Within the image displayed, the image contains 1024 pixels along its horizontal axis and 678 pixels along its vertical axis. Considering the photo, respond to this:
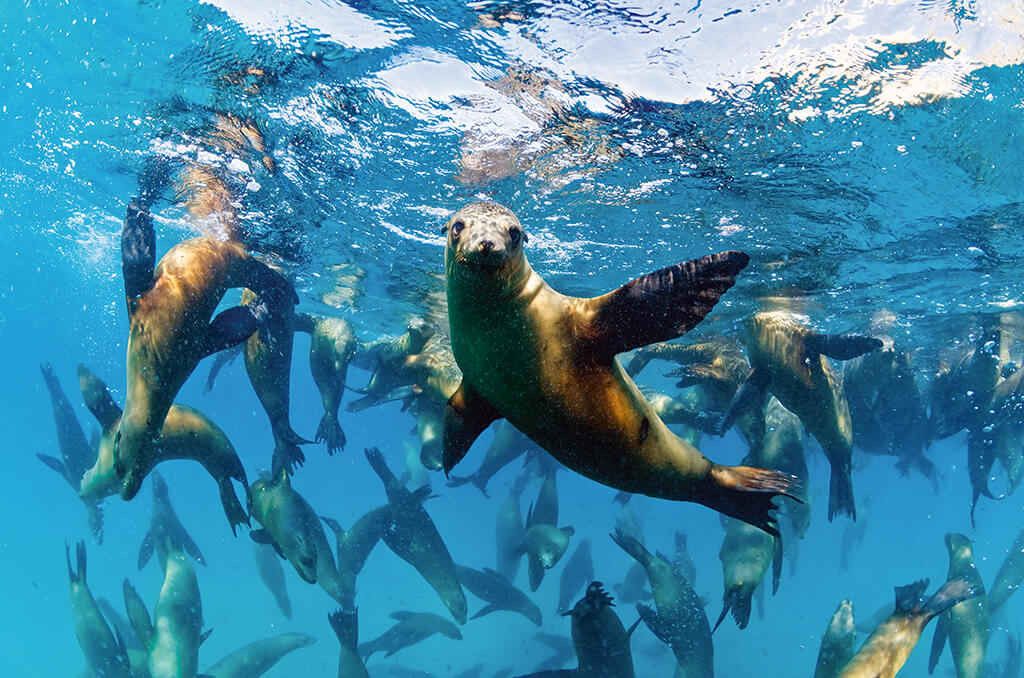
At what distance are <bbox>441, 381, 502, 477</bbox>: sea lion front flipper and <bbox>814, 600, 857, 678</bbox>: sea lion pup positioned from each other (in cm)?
541

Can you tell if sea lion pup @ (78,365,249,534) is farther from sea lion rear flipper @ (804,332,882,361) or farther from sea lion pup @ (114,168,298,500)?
sea lion rear flipper @ (804,332,882,361)

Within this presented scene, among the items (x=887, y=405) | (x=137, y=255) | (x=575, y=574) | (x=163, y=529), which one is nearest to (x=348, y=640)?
(x=163, y=529)

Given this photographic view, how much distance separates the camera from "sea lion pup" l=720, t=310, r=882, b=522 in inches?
278

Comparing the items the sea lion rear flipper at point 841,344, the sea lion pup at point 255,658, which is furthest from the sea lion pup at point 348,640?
the sea lion rear flipper at point 841,344

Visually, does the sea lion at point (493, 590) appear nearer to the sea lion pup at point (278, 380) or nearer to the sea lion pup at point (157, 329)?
the sea lion pup at point (278, 380)

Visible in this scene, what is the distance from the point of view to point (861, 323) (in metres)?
14.6

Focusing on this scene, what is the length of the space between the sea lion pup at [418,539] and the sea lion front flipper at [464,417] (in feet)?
21.6

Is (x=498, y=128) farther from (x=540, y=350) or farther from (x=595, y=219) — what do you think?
(x=540, y=350)

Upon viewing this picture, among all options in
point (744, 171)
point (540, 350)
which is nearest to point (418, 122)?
point (744, 171)

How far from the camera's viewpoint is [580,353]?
284 centimetres

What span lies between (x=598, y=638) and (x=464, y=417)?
10.8 feet

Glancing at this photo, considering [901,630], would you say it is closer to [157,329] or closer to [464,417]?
[464,417]

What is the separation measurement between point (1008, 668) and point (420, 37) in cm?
1853

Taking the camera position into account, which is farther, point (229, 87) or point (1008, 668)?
point (1008, 668)
